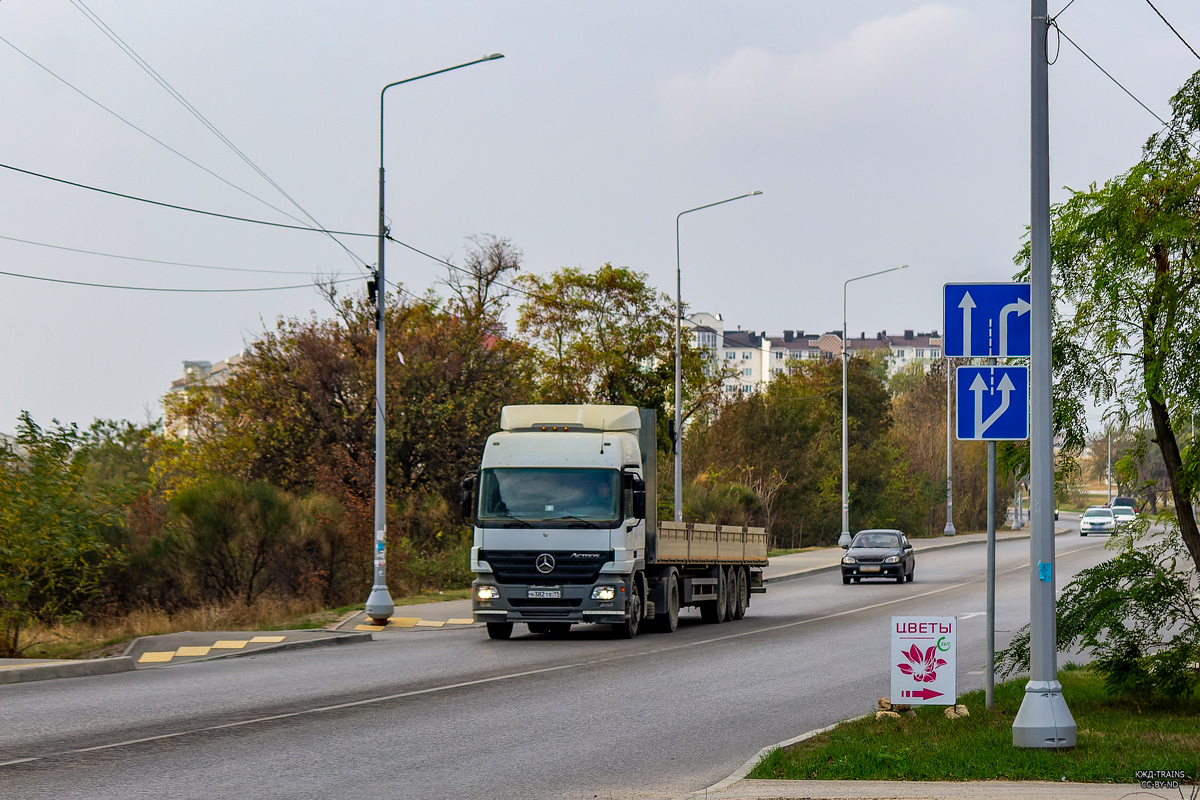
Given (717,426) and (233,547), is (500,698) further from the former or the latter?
(717,426)

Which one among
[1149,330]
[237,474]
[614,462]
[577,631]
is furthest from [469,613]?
[1149,330]

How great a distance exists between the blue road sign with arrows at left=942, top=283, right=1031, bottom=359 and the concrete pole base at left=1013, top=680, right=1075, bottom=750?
2.86 meters

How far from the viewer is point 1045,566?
9578mm

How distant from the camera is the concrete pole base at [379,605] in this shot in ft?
79.4

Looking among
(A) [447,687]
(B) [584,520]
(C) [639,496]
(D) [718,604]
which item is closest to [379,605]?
(B) [584,520]

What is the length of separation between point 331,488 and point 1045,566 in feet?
83.4

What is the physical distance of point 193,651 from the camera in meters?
19.6

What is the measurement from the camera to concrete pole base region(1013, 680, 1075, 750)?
920 centimetres

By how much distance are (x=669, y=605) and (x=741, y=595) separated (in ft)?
15.2

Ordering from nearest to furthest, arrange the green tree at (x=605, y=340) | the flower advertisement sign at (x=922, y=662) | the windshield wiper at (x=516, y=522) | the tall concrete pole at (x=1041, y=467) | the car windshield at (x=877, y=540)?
the tall concrete pole at (x=1041, y=467), the flower advertisement sign at (x=922, y=662), the windshield wiper at (x=516, y=522), the car windshield at (x=877, y=540), the green tree at (x=605, y=340)

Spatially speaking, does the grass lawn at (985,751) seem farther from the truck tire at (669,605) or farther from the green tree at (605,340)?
the green tree at (605,340)

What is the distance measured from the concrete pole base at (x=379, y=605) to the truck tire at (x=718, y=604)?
234 inches

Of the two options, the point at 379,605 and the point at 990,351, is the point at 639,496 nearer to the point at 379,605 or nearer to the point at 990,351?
the point at 379,605

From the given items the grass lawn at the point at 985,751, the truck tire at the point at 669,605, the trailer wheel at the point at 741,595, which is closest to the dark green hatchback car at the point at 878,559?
the trailer wheel at the point at 741,595
